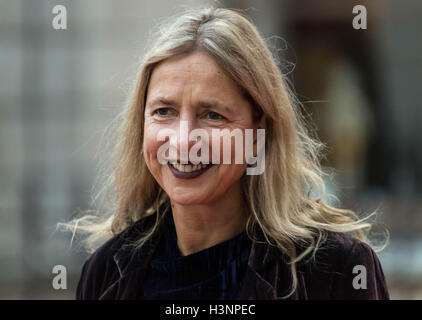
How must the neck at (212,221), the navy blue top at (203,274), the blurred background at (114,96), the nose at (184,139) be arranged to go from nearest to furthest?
the nose at (184,139)
the navy blue top at (203,274)
the neck at (212,221)
the blurred background at (114,96)

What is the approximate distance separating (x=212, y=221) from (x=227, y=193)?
0.13 metres

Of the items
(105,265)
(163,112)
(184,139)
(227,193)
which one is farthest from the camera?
(105,265)

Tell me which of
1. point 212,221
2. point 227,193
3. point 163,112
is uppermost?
point 163,112

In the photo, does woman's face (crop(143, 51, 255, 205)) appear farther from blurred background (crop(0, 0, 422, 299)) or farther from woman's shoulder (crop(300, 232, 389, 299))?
blurred background (crop(0, 0, 422, 299))

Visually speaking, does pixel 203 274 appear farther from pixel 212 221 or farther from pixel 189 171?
pixel 189 171

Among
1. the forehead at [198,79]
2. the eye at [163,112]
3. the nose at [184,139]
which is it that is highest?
the forehead at [198,79]

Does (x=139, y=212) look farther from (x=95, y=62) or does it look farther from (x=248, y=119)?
(x=95, y=62)

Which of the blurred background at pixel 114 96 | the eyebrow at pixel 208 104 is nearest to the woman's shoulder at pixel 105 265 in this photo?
the eyebrow at pixel 208 104

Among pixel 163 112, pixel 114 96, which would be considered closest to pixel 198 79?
pixel 163 112

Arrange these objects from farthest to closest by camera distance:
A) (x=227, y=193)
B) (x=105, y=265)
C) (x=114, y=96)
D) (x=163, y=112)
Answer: (x=114, y=96), (x=105, y=265), (x=227, y=193), (x=163, y=112)

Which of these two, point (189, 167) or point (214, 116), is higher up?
point (214, 116)

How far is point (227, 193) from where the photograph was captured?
246 centimetres

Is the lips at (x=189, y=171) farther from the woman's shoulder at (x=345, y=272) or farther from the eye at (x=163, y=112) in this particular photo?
the woman's shoulder at (x=345, y=272)

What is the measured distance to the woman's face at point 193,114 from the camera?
2.24 meters
